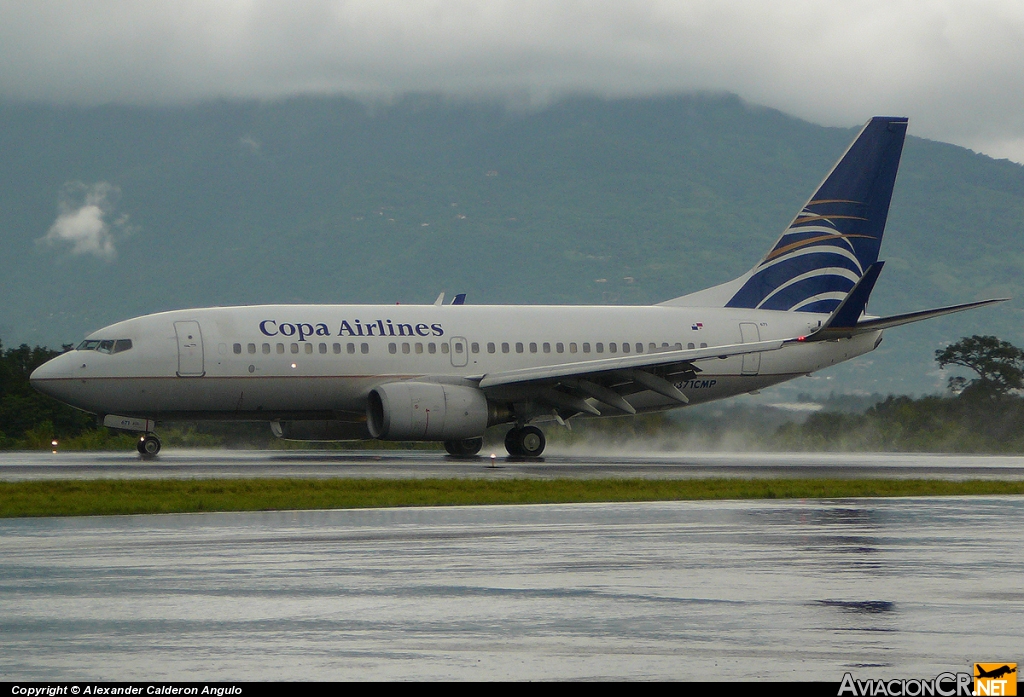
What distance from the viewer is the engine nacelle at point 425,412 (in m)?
34.5

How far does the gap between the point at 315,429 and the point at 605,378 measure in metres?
8.47

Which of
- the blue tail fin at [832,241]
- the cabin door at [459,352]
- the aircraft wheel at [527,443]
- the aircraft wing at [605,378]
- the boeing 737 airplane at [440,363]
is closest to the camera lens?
the boeing 737 airplane at [440,363]

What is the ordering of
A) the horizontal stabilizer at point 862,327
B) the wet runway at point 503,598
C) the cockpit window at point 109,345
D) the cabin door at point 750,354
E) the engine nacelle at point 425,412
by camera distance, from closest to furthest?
1. the wet runway at point 503,598
2. the engine nacelle at point 425,412
3. the cockpit window at point 109,345
4. the horizontal stabilizer at point 862,327
5. the cabin door at point 750,354

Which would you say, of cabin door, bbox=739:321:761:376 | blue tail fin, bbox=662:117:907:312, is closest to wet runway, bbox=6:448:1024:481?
cabin door, bbox=739:321:761:376

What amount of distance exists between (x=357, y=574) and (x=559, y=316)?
27269 mm

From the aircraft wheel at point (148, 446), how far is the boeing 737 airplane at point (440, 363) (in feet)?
0.14

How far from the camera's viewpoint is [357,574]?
12.5m

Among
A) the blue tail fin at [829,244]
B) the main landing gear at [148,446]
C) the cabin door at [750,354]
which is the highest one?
the blue tail fin at [829,244]

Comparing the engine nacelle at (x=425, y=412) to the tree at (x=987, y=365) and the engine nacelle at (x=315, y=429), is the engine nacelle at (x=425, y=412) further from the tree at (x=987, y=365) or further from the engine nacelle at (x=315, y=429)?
the tree at (x=987, y=365)

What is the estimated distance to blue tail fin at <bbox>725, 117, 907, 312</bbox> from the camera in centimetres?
4206

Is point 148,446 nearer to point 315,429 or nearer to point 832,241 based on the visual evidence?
point 315,429

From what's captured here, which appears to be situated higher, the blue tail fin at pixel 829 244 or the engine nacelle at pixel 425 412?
the blue tail fin at pixel 829 244

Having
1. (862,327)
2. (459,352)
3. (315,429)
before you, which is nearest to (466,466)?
(459,352)

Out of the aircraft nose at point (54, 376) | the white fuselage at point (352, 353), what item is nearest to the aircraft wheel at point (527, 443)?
the white fuselage at point (352, 353)
